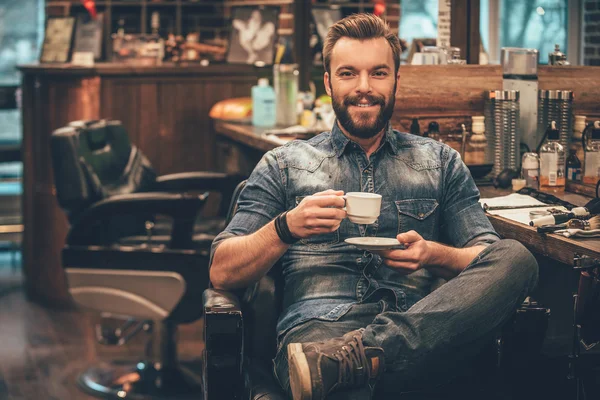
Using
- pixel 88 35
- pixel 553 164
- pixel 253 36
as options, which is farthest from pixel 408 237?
pixel 88 35

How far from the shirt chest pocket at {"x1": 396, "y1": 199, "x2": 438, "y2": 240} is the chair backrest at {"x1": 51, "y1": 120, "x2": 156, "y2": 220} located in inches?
61.4

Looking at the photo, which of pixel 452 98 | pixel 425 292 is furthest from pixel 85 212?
pixel 425 292

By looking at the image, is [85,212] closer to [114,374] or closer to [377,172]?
[114,374]

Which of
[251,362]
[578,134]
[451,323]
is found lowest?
[251,362]

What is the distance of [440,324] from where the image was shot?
193 centimetres

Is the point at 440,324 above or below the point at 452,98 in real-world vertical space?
below

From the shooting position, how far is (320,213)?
198cm

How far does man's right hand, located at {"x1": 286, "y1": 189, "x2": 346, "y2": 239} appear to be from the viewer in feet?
6.50

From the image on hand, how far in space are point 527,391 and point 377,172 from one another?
2.11 ft

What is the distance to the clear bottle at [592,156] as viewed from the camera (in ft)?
8.92

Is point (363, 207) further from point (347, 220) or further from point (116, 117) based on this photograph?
point (116, 117)

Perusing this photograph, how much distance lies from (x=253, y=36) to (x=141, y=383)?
96.4 inches

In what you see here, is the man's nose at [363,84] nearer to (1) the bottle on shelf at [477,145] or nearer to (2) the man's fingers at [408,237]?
(2) the man's fingers at [408,237]

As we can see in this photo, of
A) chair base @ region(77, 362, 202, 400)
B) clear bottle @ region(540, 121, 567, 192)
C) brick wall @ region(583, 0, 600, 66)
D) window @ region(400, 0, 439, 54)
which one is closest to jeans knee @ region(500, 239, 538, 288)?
clear bottle @ region(540, 121, 567, 192)
